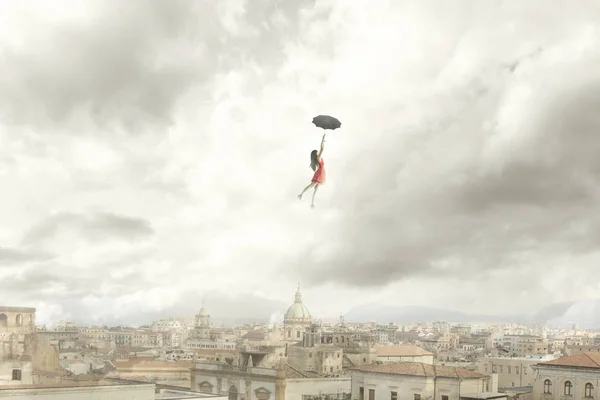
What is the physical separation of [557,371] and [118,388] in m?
12.9

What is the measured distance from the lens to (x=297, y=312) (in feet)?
223

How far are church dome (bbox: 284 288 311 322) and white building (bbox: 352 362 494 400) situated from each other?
45.4m

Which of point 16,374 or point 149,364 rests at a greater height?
point 16,374

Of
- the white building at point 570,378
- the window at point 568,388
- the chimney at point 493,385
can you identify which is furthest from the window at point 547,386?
the chimney at point 493,385

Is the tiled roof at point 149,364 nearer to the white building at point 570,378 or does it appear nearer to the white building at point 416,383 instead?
the white building at point 416,383

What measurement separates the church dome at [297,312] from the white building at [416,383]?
1788 inches

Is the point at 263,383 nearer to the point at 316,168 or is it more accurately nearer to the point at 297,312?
the point at 316,168

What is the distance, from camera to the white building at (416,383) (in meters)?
20.2

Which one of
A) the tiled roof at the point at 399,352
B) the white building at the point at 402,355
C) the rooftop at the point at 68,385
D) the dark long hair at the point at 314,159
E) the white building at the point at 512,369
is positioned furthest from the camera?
the tiled roof at the point at 399,352

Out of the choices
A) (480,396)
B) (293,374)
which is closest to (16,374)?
(293,374)

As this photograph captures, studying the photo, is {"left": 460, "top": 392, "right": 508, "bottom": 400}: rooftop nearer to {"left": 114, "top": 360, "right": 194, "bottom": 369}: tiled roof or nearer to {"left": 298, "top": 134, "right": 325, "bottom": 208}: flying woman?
{"left": 298, "top": 134, "right": 325, "bottom": 208}: flying woman

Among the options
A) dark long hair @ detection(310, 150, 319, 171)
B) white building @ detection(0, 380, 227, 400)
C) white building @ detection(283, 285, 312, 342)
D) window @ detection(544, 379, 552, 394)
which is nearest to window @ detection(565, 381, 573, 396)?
window @ detection(544, 379, 552, 394)

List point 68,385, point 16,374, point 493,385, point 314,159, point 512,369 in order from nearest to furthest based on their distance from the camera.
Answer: point 314,159
point 68,385
point 16,374
point 493,385
point 512,369

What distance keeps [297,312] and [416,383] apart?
47642 millimetres
